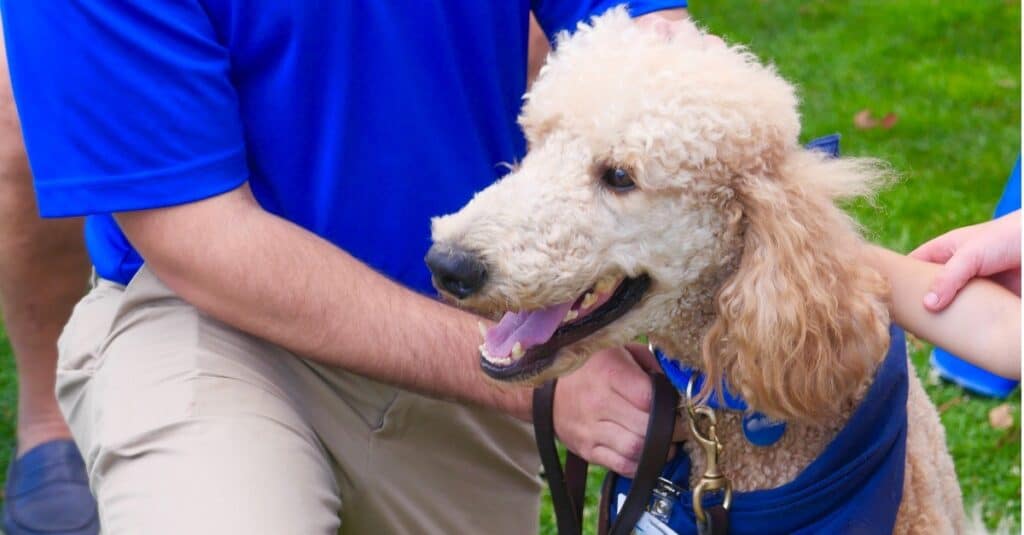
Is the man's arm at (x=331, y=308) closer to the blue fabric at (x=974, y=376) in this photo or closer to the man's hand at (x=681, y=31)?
the man's hand at (x=681, y=31)

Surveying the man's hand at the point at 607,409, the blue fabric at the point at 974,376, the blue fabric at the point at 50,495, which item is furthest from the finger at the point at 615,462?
the blue fabric at the point at 974,376

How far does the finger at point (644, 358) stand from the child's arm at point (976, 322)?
37cm

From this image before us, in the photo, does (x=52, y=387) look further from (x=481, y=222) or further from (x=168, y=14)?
(x=481, y=222)

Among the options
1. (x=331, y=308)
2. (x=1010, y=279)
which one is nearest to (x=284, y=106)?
(x=331, y=308)

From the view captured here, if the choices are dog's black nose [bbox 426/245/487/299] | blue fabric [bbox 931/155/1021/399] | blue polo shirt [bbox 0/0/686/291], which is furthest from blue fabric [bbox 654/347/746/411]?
blue fabric [bbox 931/155/1021/399]

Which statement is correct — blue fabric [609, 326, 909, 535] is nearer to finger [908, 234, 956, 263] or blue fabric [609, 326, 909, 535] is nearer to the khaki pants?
finger [908, 234, 956, 263]

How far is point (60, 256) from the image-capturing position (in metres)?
2.66

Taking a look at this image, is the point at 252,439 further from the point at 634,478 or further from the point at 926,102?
the point at 926,102

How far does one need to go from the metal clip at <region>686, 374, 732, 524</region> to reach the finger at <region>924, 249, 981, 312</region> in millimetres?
347

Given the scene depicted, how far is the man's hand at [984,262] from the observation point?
1.66 m

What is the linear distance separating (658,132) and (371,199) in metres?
0.62

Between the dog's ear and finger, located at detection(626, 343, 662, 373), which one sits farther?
finger, located at detection(626, 343, 662, 373)

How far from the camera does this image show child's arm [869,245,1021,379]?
1.66 meters

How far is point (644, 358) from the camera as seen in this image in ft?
6.19
